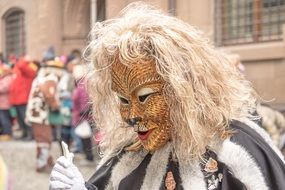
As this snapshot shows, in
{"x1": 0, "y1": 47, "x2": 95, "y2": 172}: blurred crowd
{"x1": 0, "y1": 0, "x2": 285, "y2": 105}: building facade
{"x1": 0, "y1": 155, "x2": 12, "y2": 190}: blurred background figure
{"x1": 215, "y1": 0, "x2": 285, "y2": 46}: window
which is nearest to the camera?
{"x1": 0, "y1": 155, "x2": 12, "y2": 190}: blurred background figure

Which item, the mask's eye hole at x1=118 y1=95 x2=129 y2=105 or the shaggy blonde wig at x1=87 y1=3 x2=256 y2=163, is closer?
the shaggy blonde wig at x1=87 y1=3 x2=256 y2=163

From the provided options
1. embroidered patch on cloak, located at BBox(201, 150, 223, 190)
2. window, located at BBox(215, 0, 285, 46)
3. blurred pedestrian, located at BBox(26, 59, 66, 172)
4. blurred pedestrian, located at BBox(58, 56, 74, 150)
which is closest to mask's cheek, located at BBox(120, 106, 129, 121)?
embroidered patch on cloak, located at BBox(201, 150, 223, 190)

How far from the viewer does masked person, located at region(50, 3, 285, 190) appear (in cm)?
229

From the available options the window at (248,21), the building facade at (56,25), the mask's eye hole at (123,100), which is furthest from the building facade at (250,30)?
the building facade at (56,25)

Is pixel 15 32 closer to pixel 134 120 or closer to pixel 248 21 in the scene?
pixel 248 21

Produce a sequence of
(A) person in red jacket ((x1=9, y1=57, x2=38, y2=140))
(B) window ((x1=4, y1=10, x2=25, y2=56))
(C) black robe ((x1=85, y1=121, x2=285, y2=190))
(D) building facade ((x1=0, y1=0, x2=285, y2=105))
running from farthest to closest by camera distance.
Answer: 1. (B) window ((x1=4, y1=10, x2=25, y2=56))
2. (A) person in red jacket ((x1=9, y1=57, x2=38, y2=140))
3. (D) building facade ((x1=0, y1=0, x2=285, y2=105))
4. (C) black robe ((x1=85, y1=121, x2=285, y2=190))

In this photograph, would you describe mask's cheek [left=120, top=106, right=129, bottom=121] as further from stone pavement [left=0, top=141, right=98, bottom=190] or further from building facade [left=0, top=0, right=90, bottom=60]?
building facade [left=0, top=0, right=90, bottom=60]

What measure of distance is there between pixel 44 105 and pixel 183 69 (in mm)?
6098

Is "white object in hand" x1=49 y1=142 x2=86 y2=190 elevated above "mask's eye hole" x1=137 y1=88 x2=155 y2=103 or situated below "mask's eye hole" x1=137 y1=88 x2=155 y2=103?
below

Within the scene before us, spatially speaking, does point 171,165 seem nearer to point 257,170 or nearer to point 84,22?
point 257,170

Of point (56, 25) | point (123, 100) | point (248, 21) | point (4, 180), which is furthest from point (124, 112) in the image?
point (56, 25)

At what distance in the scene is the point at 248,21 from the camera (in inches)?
399

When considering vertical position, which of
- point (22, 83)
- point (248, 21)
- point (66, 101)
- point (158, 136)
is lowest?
point (66, 101)

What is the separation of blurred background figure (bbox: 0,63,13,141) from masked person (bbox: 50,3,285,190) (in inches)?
322
